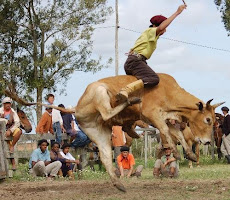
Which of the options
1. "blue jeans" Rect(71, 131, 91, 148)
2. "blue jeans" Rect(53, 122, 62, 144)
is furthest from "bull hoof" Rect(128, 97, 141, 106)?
"blue jeans" Rect(71, 131, 91, 148)

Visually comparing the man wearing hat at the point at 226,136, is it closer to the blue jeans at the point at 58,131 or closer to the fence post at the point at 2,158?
the blue jeans at the point at 58,131

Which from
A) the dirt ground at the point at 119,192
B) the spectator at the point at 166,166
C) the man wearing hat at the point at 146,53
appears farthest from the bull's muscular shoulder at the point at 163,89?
the spectator at the point at 166,166

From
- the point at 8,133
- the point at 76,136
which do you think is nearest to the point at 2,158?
the point at 8,133

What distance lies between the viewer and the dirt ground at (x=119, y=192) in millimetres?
11680

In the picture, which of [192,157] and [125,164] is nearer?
[192,157]

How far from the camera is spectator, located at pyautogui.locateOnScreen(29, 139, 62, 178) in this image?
16.2 meters

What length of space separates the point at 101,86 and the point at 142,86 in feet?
2.33

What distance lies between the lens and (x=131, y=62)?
1242 centimetres

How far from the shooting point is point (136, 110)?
12.3 metres

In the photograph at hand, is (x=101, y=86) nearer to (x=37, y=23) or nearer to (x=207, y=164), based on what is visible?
(x=207, y=164)

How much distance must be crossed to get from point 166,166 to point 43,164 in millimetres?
2867

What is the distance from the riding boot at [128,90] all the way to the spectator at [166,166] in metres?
4.60

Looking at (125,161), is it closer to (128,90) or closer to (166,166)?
(166,166)

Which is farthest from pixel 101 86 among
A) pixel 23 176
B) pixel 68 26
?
pixel 68 26
